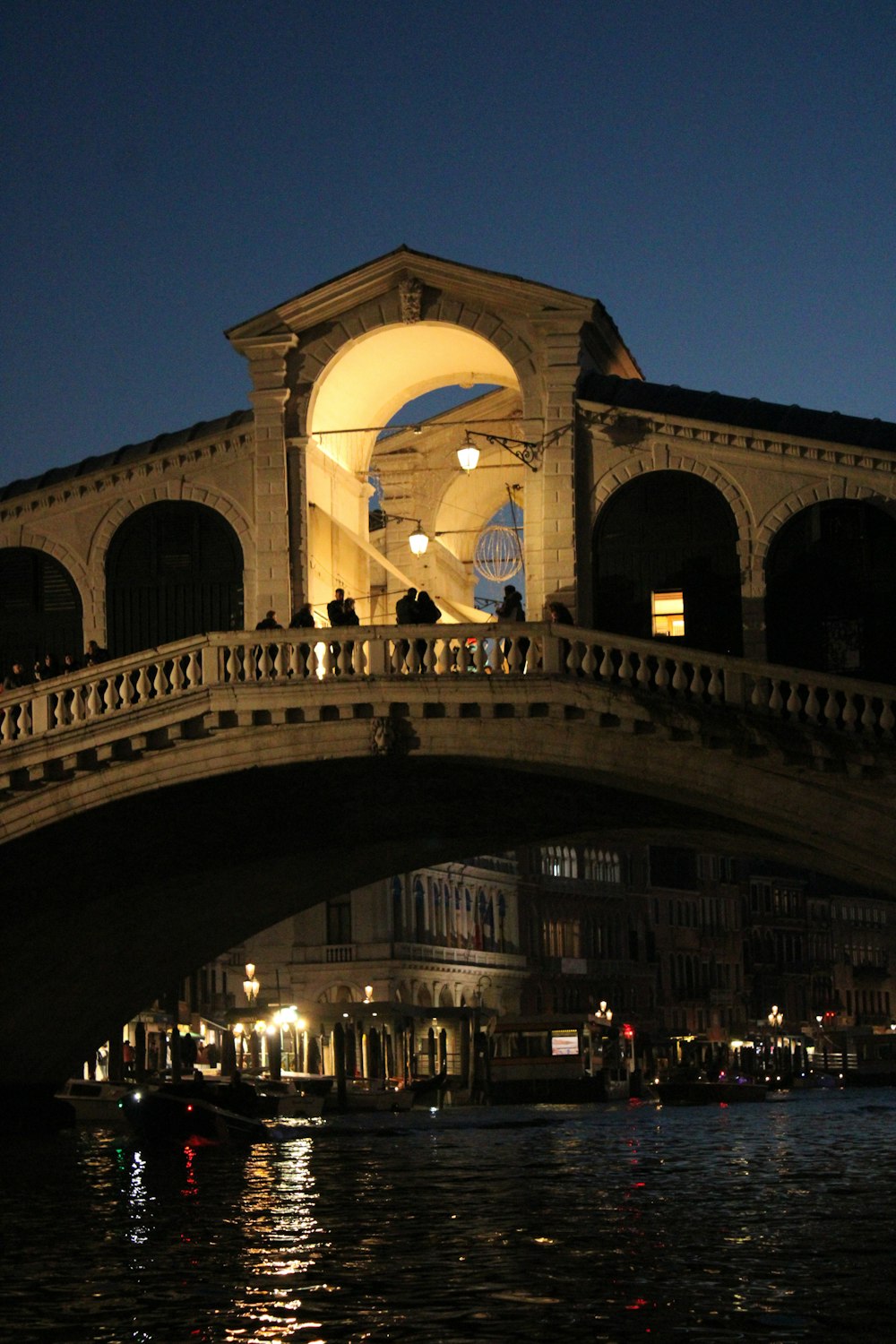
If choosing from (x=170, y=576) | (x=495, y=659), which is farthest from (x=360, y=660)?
(x=170, y=576)

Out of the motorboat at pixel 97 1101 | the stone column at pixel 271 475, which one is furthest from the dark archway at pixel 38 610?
the motorboat at pixel 97 1101

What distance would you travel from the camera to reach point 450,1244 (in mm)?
20344

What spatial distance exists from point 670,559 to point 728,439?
1811 mm

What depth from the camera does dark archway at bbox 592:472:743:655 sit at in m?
30.4

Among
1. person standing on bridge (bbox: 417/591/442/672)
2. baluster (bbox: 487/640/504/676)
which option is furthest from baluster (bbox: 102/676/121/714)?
baluster (bbox: 487/640/504/676)

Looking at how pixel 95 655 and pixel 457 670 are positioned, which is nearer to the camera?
pixel 457 670

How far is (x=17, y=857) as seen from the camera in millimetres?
31000

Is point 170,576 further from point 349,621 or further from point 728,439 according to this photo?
point 728,439

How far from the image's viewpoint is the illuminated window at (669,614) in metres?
30.5

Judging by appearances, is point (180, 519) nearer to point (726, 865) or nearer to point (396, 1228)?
point (396, 1228)

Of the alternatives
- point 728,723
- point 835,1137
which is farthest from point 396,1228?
point 835,1137

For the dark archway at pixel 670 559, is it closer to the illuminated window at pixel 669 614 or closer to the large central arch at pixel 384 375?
the illuminated window at pixel 669 614

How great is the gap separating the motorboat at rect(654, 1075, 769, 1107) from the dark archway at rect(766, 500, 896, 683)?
3218cm

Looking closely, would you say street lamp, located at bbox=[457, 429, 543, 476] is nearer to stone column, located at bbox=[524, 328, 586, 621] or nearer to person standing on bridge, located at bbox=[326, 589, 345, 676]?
stone column, located at bbox=[524, 328, 586, 621]
